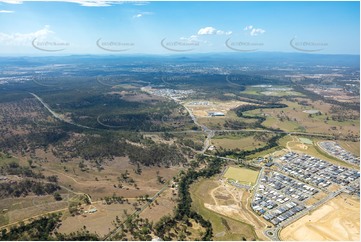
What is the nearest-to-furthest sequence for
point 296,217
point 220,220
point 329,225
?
point 329,225
point 220,220
point 296,217

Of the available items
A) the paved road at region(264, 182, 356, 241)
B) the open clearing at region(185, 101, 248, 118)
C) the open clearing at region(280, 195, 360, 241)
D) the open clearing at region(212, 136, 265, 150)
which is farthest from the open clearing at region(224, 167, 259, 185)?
the open clearing at region(185, 101, 248, 118)

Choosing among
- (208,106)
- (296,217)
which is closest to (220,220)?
(296,217)

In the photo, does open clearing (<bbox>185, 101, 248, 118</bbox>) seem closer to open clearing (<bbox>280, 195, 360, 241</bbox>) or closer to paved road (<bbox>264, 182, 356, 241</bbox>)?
paved road (<bbox>264, 182, 356, 241</bbox>)

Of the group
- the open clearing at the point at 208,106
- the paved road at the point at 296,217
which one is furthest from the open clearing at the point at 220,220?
the open clearing at the point at 208,106

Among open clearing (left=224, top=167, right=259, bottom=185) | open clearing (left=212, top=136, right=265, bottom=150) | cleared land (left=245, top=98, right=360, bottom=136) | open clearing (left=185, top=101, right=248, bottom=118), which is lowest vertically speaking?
open clearing (left=224, top=167, right=259, bottom=185)

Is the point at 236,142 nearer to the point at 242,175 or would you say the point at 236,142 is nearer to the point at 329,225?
the point at 242,175

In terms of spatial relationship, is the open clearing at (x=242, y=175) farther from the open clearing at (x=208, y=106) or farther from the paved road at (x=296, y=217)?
the open clearing at (x=208, y=106)

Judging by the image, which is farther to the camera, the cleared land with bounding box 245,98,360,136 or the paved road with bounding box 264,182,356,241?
the cleared land with bounding box 245,98,360,136
